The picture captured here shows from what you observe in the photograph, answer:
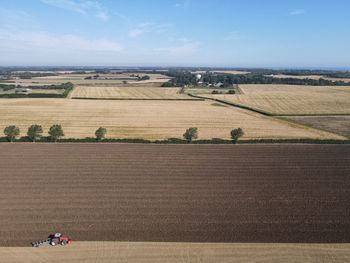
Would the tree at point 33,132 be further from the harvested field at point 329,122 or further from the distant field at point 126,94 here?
the distant field at point 126,94

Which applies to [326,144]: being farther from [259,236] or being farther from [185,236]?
[185,236]

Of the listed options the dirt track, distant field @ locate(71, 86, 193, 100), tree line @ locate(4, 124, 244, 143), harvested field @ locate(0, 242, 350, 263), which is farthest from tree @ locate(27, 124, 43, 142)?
distant field @ locate(71, 86, 193, 100)

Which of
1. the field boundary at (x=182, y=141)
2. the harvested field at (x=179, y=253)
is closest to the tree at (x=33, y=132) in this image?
the field boundary at (x=182, y=141)

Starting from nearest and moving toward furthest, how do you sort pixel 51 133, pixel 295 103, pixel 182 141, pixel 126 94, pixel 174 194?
1. pixel 174 194
2. pixel 51 133
3. pixel 182 141
4. pixel 295 103
5. pixel 126 94

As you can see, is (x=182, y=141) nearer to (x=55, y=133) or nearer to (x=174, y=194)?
(x=55, y=133)

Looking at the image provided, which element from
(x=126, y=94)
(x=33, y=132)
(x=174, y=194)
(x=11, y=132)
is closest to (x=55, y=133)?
(x=33, y=132)

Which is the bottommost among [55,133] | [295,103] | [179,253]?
[179,253]

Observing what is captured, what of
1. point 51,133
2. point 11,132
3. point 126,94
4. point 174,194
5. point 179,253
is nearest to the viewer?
point 179,253
